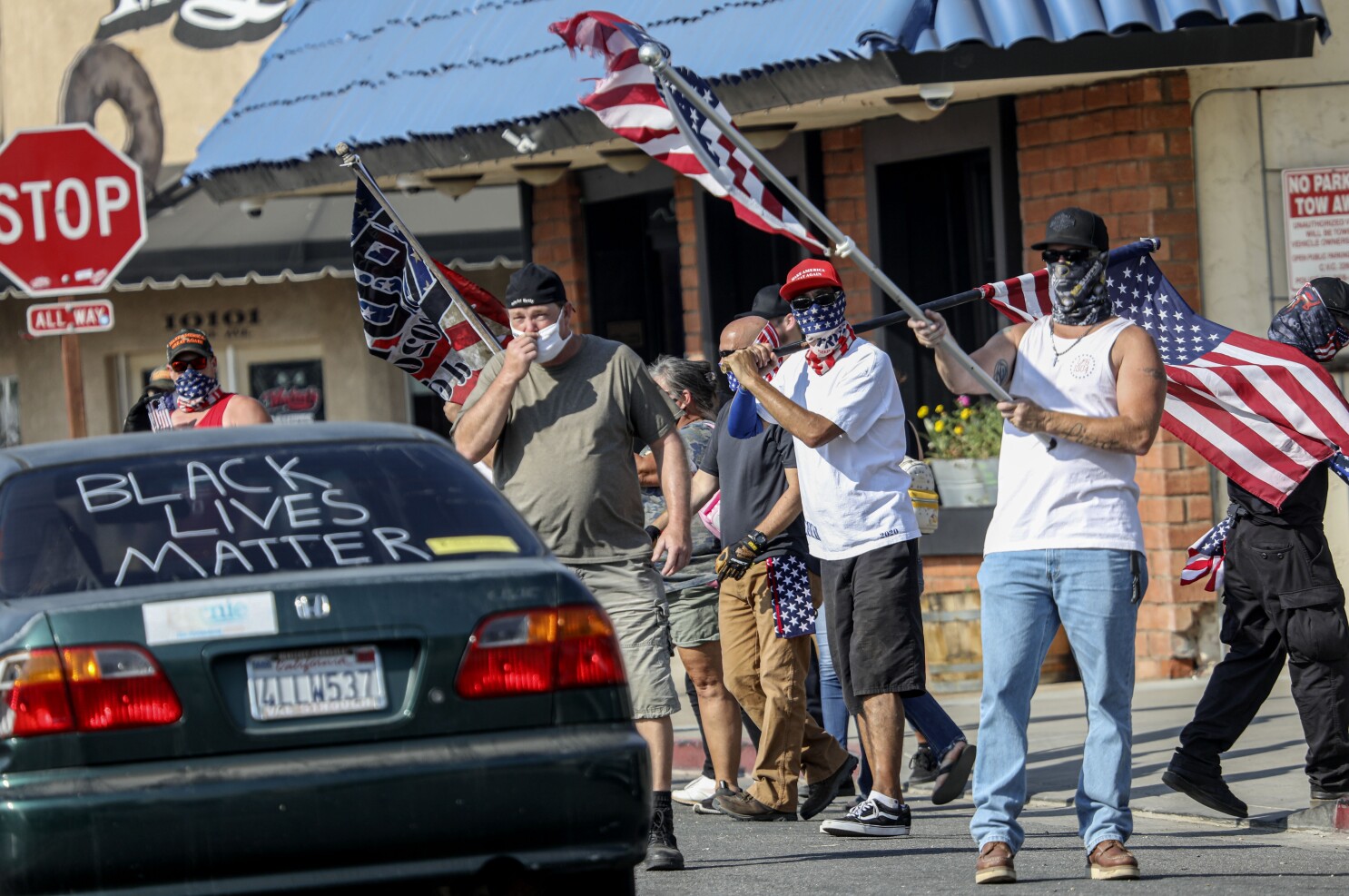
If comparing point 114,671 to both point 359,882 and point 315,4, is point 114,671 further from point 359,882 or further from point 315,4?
point 315,4

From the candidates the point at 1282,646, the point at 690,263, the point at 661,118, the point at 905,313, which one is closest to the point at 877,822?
the point at 1282,646

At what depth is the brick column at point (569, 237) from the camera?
14.9 metres

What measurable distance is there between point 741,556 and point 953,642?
3.50 m

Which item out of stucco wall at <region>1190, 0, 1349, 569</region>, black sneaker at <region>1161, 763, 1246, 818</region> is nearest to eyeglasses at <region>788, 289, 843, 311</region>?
black sneaker at <region>1161, 763, 1246, 818</region>

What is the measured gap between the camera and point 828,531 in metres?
7.38

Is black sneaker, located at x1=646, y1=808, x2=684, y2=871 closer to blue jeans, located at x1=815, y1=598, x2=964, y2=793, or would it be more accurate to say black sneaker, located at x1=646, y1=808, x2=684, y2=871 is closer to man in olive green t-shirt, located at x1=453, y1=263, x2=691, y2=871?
man in olive green t-shirt, located at x1=453, y1=263, x2=691, y2=871

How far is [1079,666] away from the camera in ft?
20.4

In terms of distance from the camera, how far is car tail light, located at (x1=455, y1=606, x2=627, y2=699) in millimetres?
4809

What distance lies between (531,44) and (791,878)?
6905 millimetres

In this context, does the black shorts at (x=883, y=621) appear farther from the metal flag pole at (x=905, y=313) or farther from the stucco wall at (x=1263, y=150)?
the stucco wall at (x=1263, y=150)

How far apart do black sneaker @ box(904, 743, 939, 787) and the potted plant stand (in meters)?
2.86

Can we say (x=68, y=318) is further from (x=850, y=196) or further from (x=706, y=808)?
(x=706, y=808)

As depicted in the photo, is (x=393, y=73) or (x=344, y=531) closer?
(x=344, y=531)

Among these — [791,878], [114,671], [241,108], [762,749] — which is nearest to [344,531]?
[114,671]
